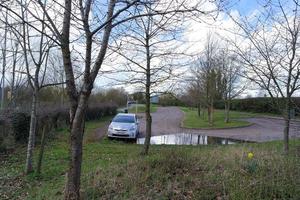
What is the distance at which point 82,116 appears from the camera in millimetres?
4895

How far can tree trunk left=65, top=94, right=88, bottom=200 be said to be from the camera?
4.85 m

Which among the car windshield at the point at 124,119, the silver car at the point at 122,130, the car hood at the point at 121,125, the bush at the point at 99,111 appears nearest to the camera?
the silver car at the point at 122,130

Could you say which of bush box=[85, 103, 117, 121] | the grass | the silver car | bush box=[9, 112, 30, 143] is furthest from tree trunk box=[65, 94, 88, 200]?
bush box=[85, 103, 117, 121]

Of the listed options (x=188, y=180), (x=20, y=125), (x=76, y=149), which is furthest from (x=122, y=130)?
(x=76, y=149)

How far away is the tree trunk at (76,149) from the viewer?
4.85 m

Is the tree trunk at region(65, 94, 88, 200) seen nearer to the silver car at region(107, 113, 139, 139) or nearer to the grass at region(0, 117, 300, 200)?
the grass at region(0, 117, 300, 200)

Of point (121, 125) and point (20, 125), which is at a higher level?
point (20, 125)

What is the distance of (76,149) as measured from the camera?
485 cm

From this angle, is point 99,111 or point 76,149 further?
point 99,111

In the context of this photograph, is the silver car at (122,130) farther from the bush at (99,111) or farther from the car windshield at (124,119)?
the bush at (99,111)

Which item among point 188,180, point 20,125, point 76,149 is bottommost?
point 188,180

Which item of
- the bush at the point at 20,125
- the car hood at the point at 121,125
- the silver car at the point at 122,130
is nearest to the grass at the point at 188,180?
the bush at the point at 20,125

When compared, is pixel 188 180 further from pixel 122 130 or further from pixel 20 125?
pixel 122 130

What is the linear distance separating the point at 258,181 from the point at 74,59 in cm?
390
